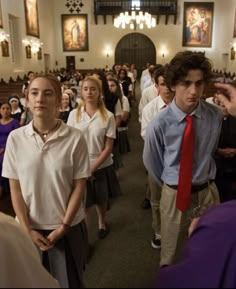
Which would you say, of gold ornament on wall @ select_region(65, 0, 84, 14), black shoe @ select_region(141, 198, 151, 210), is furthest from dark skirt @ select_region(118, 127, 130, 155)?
gold ornament on wall @ select_region(65, 0, 84, 14)

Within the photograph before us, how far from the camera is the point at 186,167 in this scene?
220 centimetres

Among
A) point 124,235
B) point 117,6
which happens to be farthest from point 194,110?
point 117,6

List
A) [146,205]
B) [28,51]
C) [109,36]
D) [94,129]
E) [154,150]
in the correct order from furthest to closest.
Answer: [109,36] < [28,51] < [146,205] < [94,129] < [154,150]

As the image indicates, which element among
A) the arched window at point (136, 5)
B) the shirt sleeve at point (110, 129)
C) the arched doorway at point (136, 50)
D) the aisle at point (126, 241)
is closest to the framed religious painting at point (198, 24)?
the arched doorway at point (136, 50)

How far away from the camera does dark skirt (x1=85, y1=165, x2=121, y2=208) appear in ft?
11.3

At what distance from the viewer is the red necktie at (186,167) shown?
2160 mm

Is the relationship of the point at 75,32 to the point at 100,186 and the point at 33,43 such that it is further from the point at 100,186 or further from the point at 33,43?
the point at 100,186

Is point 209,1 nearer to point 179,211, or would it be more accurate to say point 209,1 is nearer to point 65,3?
point 65,3

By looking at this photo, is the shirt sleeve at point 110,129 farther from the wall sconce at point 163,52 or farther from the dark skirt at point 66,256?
Result: the wall sconce at point 163,52

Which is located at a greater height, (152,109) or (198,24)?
(198,24)

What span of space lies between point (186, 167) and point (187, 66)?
2.19 ft

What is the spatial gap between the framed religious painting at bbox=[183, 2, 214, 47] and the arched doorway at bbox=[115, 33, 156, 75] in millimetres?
2587

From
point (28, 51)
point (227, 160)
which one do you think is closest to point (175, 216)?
point (227, 160)

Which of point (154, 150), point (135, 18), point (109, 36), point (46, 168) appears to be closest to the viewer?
point (46, 168)
